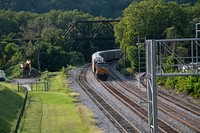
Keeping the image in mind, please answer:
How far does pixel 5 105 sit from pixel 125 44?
1572 inches

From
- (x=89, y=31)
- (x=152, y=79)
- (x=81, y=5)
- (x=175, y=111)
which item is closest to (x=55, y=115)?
(x=175, y=111)

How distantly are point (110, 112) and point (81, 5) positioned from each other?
134 metres

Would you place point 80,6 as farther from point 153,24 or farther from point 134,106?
point 134,106

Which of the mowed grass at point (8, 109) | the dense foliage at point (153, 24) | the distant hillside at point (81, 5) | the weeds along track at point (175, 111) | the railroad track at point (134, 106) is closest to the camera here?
the mowed grass at point (8, 109)

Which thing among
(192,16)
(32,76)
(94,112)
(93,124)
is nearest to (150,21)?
(192,16)

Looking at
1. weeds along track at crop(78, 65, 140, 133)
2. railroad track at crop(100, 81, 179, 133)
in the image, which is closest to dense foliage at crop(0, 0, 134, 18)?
weeds along track at crop(78, 65, 140, 133)

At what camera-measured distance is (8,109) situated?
32.4 metres

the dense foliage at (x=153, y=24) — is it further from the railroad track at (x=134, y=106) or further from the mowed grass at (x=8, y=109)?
the mowed grass at (x=8, y=109)

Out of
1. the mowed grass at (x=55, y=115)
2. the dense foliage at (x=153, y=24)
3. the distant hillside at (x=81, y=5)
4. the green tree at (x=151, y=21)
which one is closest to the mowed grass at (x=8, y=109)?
the mowed grass at (x=55, y=115)

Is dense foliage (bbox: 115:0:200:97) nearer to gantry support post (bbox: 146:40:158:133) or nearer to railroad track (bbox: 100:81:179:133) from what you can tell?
railroad track (bbox: 100:81:179:133)

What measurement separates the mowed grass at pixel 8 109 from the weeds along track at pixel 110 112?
644 cm

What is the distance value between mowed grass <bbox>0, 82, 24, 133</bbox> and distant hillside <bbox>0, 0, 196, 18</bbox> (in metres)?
118

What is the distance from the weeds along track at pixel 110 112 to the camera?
27969 millimetres

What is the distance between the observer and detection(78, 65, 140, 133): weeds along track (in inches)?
1101
